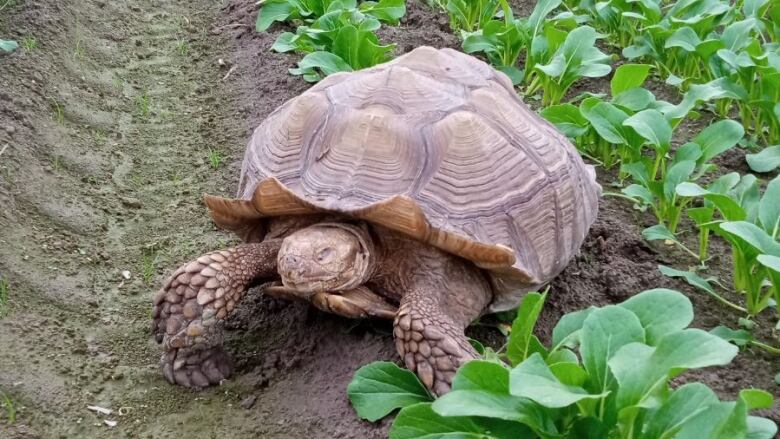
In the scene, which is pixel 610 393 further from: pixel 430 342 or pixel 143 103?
pixel 143 103

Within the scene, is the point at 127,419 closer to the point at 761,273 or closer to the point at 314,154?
the point at 314,154

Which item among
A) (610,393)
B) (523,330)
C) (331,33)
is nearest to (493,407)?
(610,393)

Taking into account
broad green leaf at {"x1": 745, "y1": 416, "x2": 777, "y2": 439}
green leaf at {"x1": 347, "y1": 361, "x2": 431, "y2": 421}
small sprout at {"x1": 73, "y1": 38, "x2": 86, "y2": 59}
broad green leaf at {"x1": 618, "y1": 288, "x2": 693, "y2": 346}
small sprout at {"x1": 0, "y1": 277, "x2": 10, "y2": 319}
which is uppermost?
broad green leaf at {"x1": 618, "y1": 288, "x2": 693, "y2": 346}

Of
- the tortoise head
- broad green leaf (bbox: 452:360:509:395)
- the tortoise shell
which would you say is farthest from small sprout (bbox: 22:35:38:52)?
broad green leaf (bbox: 452:360:509:395)

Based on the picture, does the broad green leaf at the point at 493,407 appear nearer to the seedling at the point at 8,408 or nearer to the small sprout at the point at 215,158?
the seedling at the point at 8,408

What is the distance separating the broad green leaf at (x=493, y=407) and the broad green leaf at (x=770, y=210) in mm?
1816

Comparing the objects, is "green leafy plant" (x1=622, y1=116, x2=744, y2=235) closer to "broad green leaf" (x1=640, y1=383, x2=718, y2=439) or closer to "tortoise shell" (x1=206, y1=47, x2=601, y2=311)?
"tortoise shell" (x1=206, y1=47, x2=601, y2=311)

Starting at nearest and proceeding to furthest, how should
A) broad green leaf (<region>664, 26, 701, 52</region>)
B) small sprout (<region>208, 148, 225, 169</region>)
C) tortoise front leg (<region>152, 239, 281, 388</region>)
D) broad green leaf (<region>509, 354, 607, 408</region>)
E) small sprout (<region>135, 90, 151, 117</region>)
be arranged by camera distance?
broad green leaf (<region>509, 354, 607, 408</region>) < tortoise front leg (<region>152, 239, 281, 388</region>) < small sprout (<region>208, 148, 225, 169</region>) < broad green leaf (<region>664, 26, 701, 52</region>) < small sprout (<region>135, 90, 151, 117</region>)

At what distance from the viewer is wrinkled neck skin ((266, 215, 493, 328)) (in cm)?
358

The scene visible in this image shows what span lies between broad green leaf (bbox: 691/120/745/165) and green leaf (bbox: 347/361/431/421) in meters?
2.55

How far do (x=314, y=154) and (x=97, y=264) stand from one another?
1.58 meters

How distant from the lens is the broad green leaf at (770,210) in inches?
148

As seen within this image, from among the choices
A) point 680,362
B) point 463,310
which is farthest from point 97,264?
point 680,362

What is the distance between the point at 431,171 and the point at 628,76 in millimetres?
2272
